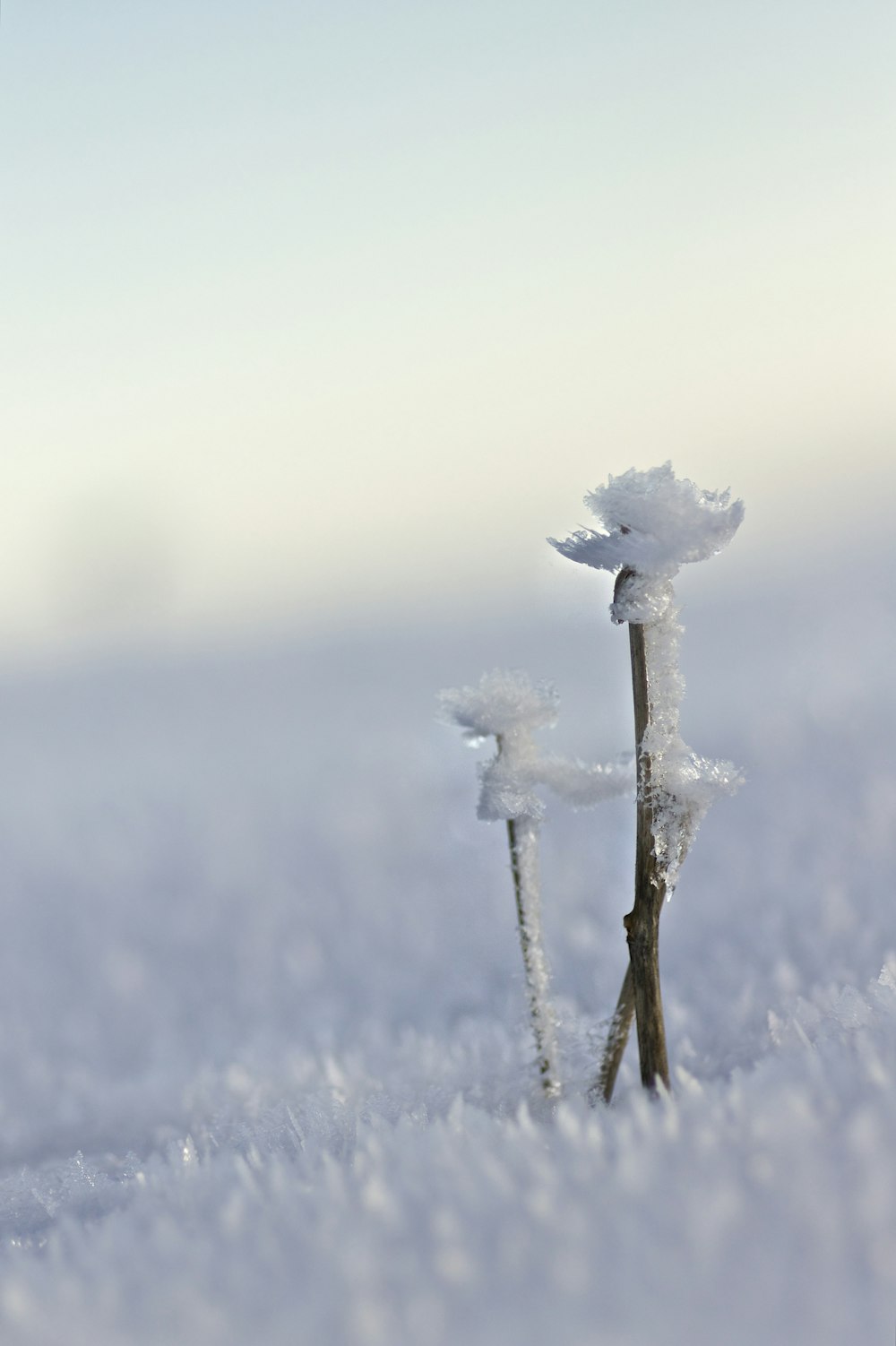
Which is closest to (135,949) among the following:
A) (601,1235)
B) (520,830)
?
(520,830)

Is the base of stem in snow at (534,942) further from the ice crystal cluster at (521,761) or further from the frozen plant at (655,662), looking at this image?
the frozen plant at (655,662)

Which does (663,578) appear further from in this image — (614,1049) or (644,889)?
(614,1049)

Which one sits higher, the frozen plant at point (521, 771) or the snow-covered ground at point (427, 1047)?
the frozen plant at point (521, 771)

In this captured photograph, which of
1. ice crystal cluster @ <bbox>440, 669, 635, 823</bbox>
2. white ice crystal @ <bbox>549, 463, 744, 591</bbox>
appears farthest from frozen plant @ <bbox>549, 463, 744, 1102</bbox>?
ice crystal cluster @ <bbox>440, 669, 635, 823</bbox>

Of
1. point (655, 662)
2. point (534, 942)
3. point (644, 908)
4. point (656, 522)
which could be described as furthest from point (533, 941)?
point (656, 522)

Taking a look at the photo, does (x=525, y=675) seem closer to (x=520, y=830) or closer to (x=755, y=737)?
(x=520, y=830)

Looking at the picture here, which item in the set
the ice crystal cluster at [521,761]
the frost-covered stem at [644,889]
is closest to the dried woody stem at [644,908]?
the frost-covered stem at [644,889]

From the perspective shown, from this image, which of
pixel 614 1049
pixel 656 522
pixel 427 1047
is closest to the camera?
pixel 656 522
